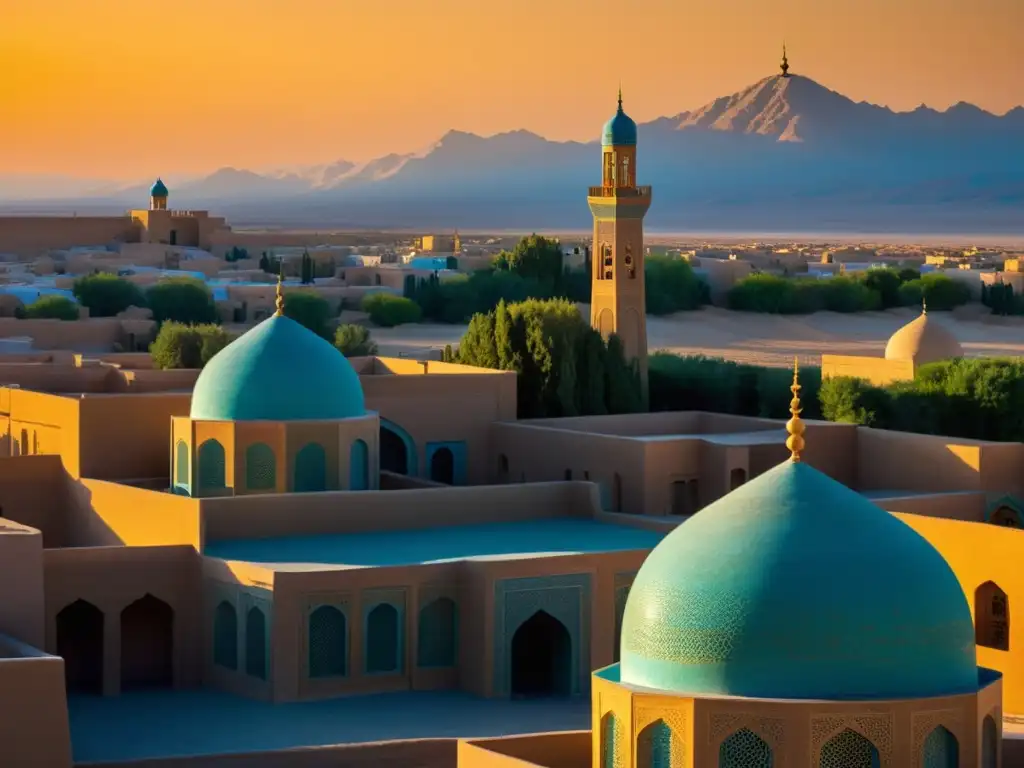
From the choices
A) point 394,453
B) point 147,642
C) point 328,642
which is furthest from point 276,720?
point 394,453

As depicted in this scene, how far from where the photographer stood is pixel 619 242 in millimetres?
46844

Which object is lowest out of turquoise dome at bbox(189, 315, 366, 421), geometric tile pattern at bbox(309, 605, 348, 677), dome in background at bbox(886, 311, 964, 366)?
geometric tile pattern at bbox(309, 605, 348, 677)

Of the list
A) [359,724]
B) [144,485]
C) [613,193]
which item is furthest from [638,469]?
[613,193]

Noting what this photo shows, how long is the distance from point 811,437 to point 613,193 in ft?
60.0

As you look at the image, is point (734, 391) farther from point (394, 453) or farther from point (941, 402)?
point (394, 453)

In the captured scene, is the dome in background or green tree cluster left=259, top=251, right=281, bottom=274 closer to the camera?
the dome in background

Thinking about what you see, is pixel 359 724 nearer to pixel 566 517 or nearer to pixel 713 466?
pixel 566 517

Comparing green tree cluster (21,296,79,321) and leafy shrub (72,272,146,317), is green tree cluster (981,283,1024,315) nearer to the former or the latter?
leafy shrub (72,272,146,317)

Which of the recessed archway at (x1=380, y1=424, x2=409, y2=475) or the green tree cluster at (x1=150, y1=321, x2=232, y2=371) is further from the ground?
the green tree cluster at (x1=150, y1=321, x2=232, y2=371)

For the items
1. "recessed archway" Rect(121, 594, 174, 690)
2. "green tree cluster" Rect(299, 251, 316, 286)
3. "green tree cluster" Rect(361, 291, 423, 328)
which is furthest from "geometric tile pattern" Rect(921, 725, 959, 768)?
"green tree cluster" Rect(299, 251, 316, 286)

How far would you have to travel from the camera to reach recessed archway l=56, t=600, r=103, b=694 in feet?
77.4

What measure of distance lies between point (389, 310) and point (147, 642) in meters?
52.3

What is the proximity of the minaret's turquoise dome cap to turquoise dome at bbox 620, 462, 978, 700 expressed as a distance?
105ft

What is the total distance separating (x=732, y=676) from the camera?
14109mm
